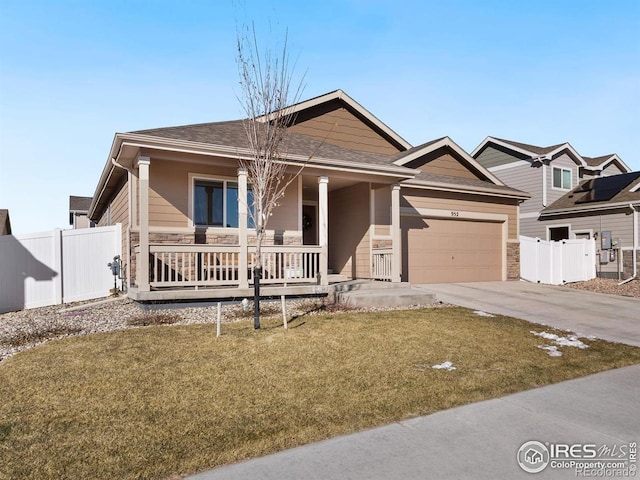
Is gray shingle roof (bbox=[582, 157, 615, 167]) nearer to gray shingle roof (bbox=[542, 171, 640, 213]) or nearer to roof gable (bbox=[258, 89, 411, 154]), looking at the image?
gray shingle roof (bbox=[542, 171, 640, 213])

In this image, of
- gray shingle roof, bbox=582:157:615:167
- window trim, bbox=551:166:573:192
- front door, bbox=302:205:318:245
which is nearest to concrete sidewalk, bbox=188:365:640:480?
front door, bbox=302:205:318:245

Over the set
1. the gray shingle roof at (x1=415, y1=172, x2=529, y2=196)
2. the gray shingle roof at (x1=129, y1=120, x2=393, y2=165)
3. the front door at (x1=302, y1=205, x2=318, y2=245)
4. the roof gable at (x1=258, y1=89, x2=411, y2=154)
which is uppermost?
the roof gable at (x1=258, y1=89, x2=411, y2=154)

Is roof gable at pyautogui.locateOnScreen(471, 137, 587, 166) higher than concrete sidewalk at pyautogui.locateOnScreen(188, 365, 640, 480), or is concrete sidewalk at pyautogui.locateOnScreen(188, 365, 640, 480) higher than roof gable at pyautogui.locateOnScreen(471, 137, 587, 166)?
roof gable at pyautogui.locateOnScreen(471, 137, 587, 166)

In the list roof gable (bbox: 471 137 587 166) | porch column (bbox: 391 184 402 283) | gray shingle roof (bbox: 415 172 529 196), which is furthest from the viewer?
roof gable (bbox: 471 137 587 166)

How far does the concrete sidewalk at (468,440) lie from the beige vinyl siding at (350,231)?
28.1 ft

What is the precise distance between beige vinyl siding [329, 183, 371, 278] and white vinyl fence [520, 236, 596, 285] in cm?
718

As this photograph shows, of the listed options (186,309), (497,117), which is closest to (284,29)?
(186,309)

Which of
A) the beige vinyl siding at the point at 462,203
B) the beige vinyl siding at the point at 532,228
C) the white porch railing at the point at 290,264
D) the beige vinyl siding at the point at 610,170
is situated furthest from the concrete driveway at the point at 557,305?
the beige vinyl siding at the point at 610,170

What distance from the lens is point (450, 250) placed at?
14711 mm

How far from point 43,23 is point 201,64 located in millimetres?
3536

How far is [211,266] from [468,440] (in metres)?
7.83

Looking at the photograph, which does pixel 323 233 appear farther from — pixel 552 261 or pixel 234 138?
pixel 552 261

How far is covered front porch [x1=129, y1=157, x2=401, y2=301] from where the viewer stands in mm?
8617

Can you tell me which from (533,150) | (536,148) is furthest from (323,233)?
(536,148)
